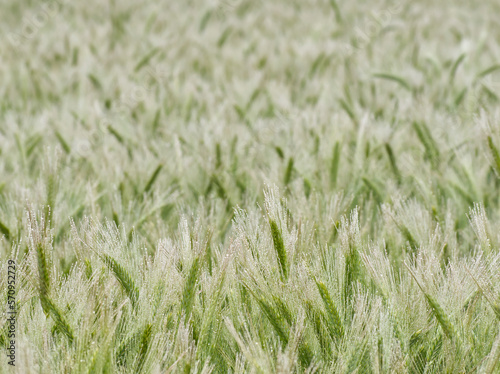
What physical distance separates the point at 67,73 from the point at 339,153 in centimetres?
157

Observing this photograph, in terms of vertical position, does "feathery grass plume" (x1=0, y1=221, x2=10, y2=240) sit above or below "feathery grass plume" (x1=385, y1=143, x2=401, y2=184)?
above

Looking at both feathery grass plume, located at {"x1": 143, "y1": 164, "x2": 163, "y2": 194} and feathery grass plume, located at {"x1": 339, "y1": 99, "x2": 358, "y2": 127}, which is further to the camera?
feathery grass plume, located at {"x1": 339, "y1": 99, "x2": 358, "y2": 127}

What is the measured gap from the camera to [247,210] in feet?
3.49

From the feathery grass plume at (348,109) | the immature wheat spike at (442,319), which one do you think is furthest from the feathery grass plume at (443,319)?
the feathery grass plume at (348,109)

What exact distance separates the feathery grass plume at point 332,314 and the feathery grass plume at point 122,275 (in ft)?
0.91

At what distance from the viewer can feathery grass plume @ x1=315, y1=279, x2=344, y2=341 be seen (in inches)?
27.2

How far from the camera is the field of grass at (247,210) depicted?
672mm

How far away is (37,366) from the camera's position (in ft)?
1.94

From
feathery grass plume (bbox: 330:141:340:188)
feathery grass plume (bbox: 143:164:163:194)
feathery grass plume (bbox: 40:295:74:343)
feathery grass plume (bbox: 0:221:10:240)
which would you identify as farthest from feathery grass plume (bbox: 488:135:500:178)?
feathery grass plume (bbox: 0:221:10:240)

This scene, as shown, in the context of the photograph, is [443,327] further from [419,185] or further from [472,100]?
[472,100]

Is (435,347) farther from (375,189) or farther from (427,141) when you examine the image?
(427,141)

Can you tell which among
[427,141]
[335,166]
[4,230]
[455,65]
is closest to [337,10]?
[455,65]

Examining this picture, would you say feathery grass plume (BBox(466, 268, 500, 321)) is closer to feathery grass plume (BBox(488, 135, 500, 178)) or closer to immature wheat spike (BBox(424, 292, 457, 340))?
immature wheat spike (BBox(424, 292, 457, 340))

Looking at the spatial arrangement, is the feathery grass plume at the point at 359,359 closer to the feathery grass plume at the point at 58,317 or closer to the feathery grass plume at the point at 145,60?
the feathery grass plume at the point at 58,317
